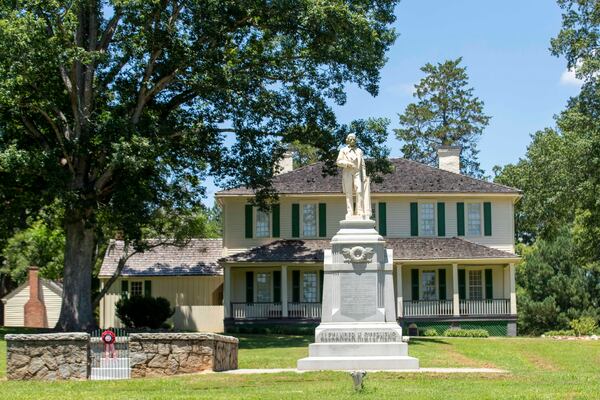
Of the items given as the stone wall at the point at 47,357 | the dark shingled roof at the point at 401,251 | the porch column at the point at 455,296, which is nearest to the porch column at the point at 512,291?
the dark shingled roof at the point at 401,251

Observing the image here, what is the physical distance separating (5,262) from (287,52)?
1102 inches

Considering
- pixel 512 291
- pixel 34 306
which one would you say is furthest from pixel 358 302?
pixel 34 306

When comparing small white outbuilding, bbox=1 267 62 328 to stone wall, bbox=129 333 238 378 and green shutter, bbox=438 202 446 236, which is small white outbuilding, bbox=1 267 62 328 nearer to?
green shutter, bbox=438 202 446 236

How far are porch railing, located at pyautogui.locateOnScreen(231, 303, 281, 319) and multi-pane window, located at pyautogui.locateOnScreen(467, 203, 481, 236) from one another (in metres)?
9.14

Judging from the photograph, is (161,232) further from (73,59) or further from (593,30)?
(593,30)

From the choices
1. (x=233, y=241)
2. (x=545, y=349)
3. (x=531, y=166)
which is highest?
(x=531, y=166)

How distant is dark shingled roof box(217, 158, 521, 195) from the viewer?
4094 centimetres

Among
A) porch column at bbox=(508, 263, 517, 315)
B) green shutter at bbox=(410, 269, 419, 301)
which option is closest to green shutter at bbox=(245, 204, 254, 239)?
green shutter at bbox=(410, 269, 419, 301)

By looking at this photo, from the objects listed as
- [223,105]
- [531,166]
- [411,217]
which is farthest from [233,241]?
[531,166]

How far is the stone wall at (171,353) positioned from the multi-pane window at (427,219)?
2403 cm

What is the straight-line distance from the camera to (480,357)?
82.8 feet

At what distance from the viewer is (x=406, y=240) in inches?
1613

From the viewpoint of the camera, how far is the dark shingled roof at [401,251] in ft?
128

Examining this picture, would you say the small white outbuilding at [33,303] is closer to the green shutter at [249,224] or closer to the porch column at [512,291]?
the green shutter at [249,224]
